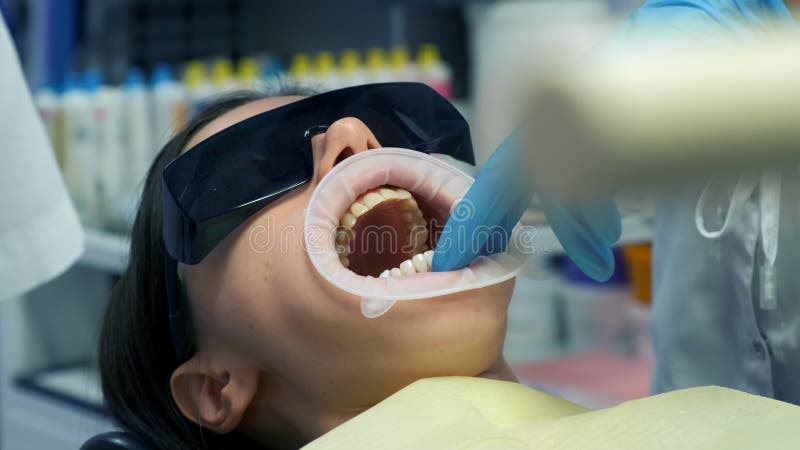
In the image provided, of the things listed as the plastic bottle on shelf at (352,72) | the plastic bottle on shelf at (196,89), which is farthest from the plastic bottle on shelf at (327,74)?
the plastic bottle on shelf at (196,89)

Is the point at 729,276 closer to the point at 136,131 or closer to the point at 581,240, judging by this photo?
the point at 581,240

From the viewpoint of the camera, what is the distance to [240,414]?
4.05ft

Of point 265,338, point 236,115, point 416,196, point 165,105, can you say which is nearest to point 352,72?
point 165,105

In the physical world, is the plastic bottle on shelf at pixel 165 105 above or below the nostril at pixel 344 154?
below

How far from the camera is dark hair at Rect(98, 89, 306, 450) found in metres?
1.31

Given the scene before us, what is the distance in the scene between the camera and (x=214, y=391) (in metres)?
1.27

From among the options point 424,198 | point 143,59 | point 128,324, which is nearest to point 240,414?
point 128,324

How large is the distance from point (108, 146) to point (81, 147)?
0.23 feet

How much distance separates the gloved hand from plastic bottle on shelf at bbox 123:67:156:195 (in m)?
1.64

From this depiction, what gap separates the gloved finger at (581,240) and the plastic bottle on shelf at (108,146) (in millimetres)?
1784

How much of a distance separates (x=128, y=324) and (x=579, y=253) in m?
0.62

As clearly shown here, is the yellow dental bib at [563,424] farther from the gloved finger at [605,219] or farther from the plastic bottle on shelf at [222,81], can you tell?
the plastic bottle on shelf at [222,81]

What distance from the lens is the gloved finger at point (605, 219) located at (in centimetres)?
100

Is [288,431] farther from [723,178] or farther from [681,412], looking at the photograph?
[723,178]
